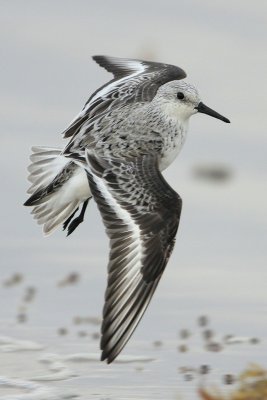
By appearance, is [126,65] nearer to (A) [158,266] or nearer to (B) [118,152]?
(B) [118,152]

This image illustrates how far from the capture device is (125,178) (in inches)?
249

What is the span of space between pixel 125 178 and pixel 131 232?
39 centimetres

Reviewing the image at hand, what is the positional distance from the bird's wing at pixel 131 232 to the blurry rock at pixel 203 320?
0.94m

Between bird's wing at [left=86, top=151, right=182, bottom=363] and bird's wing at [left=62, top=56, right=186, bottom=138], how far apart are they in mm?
816

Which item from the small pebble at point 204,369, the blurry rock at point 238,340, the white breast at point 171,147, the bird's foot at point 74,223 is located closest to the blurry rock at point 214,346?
the blurry rock at point 238,340

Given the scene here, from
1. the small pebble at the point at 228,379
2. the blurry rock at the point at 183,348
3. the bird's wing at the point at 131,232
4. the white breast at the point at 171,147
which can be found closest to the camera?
the bird's wing at the point at 131,232

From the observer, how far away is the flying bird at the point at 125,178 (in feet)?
19.0

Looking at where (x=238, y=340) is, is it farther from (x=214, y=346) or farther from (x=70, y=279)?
(x=70, y=279)

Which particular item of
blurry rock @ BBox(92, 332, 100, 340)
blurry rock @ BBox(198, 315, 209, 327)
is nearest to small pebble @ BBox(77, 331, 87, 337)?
blurry rock @ BBox(92, 332, 100, 340)

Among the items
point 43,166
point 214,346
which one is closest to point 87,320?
point 214,346

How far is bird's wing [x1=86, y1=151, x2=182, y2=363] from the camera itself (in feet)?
18.5

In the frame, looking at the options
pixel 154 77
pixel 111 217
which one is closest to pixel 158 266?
pixel 111 217

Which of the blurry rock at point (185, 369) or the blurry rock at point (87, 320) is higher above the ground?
the blurry rock at point (185, 369)

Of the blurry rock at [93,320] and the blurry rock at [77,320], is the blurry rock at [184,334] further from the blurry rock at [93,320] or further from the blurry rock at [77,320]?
the blurry rock at [77,320]
